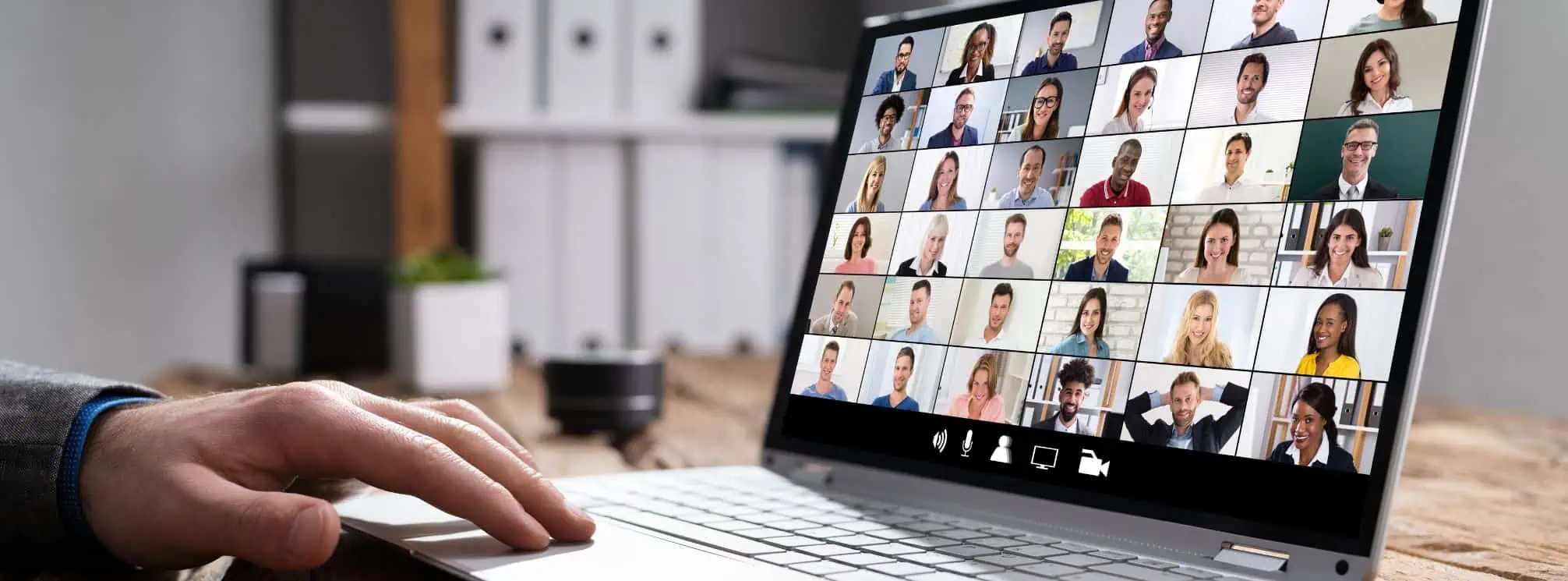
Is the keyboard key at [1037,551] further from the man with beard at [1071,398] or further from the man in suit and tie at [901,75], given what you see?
the man in suit and tie at [901,75]

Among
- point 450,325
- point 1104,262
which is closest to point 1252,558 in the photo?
point 1104,262

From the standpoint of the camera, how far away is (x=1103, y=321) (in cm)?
52

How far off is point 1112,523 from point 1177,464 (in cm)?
4

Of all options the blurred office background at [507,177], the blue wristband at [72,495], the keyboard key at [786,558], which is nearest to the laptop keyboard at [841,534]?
the keyboard key at [786,558]

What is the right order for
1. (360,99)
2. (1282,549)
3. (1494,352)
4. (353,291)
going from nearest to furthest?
(1282,549), (1494,352), (353,291), (360,99)

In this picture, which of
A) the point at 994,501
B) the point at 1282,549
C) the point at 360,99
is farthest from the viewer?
the point at 360,99

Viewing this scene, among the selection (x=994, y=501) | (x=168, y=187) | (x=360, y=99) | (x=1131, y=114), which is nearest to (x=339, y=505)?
(x=994, y=501)

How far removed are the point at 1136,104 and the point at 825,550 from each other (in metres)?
0.26

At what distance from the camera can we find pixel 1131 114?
552 millimetres

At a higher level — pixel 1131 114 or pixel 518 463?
pixel 1131 114

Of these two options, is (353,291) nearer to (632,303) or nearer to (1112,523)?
(632,303)

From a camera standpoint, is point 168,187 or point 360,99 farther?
point 360,99

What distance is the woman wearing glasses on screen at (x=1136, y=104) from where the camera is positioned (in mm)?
547

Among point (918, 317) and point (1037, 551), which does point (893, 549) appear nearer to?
point (1037, 551)
